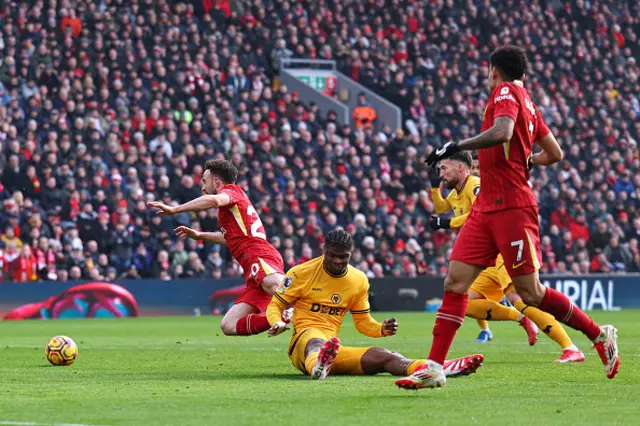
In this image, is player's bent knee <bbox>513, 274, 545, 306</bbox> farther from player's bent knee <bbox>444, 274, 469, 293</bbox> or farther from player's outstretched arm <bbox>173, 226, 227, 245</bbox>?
player's outstretched arm <bbox>173, 226, 227, 245</bbox>

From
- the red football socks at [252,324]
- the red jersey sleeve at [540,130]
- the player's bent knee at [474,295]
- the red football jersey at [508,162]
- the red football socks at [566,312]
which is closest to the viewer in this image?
the red football jersey at [508,162]

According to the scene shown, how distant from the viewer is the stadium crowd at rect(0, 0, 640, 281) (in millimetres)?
25984

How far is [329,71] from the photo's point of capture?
3509 cm

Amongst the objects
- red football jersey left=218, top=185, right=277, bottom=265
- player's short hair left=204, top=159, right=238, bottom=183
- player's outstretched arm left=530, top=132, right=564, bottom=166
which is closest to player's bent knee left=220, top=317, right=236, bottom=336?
red football jersey left=218, top=185, right=277, bottom=265

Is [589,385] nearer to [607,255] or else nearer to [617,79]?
[607,255]

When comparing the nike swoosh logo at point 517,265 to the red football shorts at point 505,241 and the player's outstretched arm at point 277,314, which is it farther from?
the player's outstretched arm at point 277,314

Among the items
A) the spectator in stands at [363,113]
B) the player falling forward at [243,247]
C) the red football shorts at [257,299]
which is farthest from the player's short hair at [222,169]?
the spectator in stands at [363,113]

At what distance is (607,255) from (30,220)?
46.6 feet

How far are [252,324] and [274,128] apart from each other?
18.7 meters

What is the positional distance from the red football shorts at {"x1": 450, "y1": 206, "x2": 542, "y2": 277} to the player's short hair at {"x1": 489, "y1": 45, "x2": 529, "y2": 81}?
3.12 feet

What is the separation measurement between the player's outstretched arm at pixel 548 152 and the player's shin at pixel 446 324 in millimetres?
1293

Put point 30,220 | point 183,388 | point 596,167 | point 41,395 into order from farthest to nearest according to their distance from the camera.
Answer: point 596,167 < point 30,220 < point 183,388 < point 41,395

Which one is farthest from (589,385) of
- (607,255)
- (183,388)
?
(607,255)

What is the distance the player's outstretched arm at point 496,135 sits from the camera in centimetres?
848
